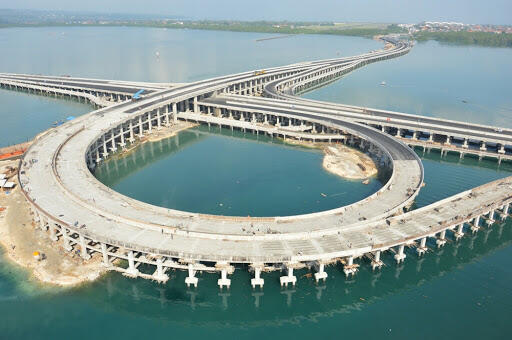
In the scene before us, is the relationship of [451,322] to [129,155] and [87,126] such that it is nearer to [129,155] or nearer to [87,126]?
[129,155]

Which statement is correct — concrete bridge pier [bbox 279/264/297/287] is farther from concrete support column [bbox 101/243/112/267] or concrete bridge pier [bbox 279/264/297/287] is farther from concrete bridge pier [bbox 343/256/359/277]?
concrete support column [bbox 101/243/112/267]

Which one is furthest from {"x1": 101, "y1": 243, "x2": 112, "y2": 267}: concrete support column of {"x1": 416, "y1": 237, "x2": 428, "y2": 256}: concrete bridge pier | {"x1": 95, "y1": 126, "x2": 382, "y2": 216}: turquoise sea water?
{"x1": 416, "y1": 237, "x2": 428, "y2": 256}: concrete bridge pier

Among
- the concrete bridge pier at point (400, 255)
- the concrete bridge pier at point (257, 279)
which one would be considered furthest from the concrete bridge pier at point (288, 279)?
the concrete bridge pier at point (400, 255)

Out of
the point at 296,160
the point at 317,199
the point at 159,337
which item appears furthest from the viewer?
the point at 296,160

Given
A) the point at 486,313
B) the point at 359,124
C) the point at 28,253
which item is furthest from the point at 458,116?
the point at 28,253

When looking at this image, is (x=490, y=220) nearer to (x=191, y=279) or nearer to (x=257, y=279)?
(x=257, y=279)
